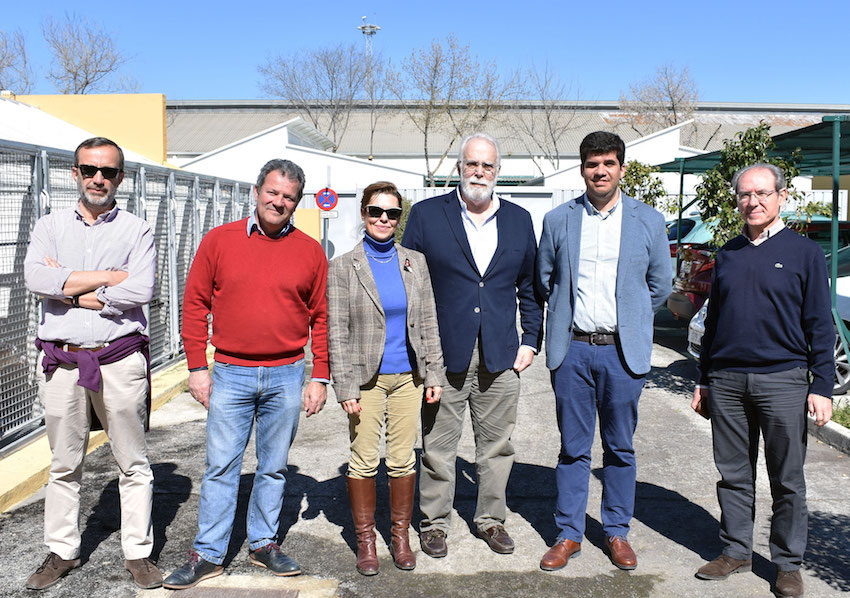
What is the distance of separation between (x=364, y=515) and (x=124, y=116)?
13.8 meters

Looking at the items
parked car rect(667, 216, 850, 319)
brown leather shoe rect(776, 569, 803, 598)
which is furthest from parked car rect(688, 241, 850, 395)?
brown leather shoe rect(776, 569, 803, 598)

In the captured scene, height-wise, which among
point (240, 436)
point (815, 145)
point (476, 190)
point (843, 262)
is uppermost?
point (815, 145)

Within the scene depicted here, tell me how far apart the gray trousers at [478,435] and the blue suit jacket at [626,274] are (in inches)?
13.9

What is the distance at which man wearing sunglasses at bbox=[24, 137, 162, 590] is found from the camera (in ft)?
11.8

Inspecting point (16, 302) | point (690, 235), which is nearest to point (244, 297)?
point (16, 302)

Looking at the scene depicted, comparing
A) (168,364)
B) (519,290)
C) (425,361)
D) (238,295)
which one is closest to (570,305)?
(519,290)

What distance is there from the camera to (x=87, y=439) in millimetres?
3752

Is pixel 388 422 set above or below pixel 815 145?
below

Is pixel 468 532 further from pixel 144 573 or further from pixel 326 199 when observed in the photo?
pixel 326 199

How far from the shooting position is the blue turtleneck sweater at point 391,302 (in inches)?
153

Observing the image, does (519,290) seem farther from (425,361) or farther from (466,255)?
(425,361)

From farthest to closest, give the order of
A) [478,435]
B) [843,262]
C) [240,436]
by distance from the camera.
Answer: [843,262]
[478,435]
[240,436]

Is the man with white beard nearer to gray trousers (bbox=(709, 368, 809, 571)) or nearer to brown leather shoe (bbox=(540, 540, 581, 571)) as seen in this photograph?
brown leather shoe (bbox=(540, 540, 581, 571))

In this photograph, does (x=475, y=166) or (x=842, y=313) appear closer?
(x=475, y=166)
